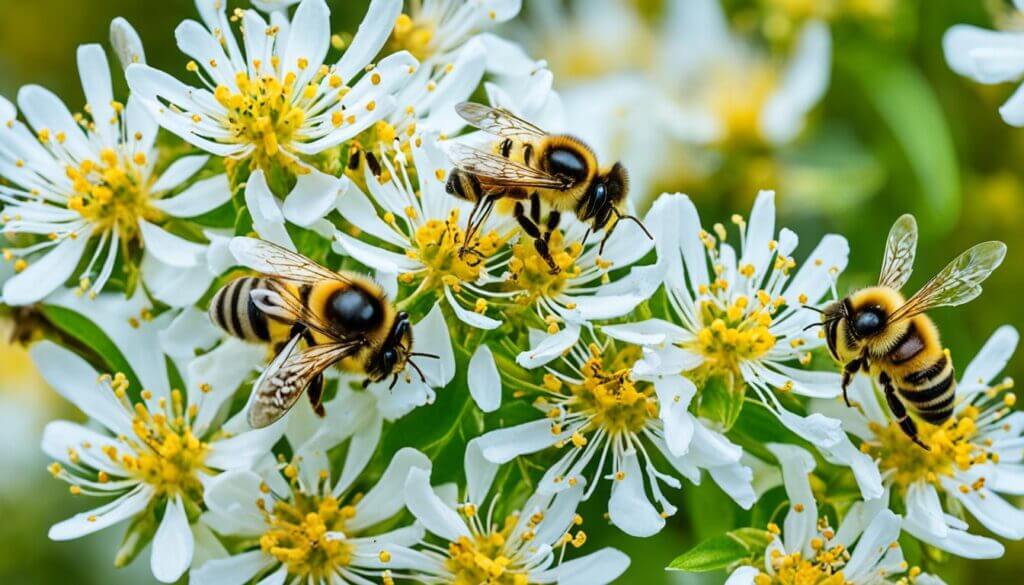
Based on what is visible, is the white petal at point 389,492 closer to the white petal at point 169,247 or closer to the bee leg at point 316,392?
the bee leg at point 316,392

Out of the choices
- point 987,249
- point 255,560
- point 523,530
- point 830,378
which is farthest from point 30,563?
point 987,249

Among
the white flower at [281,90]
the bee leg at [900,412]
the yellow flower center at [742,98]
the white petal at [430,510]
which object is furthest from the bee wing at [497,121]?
the yellow flower center at [742,98]

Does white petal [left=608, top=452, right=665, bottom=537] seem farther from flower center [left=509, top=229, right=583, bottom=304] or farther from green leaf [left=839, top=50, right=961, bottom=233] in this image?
green leaf [left=839, top=50, right=961, bottom=233]

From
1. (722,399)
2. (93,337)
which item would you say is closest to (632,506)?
(722,399)

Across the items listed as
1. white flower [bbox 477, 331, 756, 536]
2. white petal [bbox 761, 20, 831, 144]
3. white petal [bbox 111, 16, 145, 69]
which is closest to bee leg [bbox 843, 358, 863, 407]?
white flower [bbox 477, 331, 756, 536]

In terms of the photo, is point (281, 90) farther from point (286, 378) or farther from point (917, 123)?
point (917, 123)
